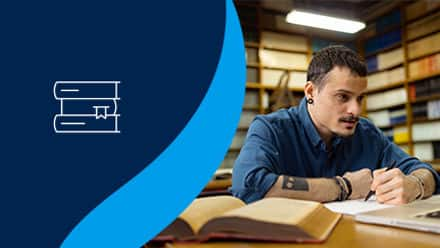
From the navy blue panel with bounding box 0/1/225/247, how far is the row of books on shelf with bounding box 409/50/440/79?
14.6 ft

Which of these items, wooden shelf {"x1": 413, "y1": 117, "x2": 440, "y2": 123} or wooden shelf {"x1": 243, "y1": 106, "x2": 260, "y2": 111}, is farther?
wooden shelf {"x1": 243, "y1": 106, "x2": 260, "y2": 111}

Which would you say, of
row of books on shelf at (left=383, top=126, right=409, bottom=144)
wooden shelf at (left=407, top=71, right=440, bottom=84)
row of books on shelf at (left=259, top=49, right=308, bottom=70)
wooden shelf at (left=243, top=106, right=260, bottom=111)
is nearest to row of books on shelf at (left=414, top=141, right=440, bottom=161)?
row of books on shelf at (left=383, top=126, right=409, bottom=144)

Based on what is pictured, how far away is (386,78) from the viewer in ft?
16.0

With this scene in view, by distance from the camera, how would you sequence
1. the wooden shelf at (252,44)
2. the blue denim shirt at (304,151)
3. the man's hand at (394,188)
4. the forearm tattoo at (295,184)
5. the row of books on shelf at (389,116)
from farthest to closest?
1. the row of books on shelf at (389,116)
2. the wooden shelf at (252,44)
3. the blue denim shirt at (304,151)
4. the forearm tattoo at (295,184)
5. the man's hand at (394,188)

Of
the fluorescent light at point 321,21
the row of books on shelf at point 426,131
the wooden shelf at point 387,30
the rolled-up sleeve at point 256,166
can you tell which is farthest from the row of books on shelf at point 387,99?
the rolled-up sleeve at point 256,166

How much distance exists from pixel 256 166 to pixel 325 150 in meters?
0.41

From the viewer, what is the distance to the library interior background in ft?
14.2

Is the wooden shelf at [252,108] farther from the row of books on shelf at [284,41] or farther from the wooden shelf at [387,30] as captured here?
the wooden shelf at [387,30]

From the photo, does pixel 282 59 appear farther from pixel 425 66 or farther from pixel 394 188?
pixel 394 188

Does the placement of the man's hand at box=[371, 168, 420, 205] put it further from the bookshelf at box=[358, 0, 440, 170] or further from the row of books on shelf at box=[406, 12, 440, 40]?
the row of books on shelf at box=[406, 12, 440, 40]

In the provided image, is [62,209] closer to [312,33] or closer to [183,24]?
[183,24]

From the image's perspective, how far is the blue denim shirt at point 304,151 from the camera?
46.6 inches

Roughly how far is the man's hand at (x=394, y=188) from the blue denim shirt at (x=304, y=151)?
308 millimetres

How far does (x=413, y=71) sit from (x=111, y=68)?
4743 millimetres
